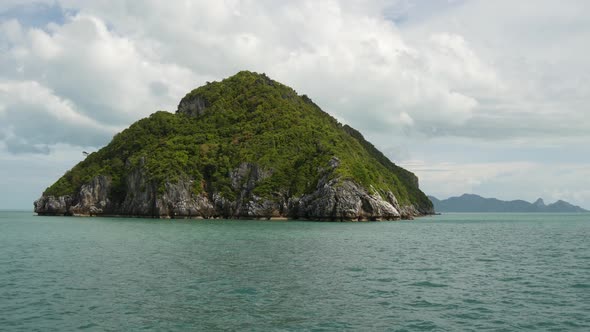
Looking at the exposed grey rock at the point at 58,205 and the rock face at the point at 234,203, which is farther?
the exposed grey rock at the point at 58,205

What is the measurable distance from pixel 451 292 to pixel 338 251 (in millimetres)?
24971

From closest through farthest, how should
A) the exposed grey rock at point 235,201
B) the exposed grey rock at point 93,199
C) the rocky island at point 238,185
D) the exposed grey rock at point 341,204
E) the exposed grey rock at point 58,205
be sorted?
the exposed grey rock at point 341,204
the exposed grey rock at point 235,201
the rocky island at point 238,185
the exposed grey rock at point 93,199
the exposed grey rock at point 58,205

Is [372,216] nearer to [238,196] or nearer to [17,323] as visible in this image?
[238,196]

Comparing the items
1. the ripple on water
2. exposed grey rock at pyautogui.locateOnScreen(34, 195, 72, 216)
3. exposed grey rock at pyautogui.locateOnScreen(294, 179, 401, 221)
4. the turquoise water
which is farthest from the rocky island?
the ripple on water

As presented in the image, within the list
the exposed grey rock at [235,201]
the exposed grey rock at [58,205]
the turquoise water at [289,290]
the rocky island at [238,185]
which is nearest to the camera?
the turquoise water at [289,290]

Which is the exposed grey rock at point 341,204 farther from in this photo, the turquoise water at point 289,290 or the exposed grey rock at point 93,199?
the turquoise water at point 289,290

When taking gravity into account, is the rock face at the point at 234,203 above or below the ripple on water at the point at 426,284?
above

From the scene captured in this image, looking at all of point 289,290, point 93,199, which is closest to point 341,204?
point 93,199

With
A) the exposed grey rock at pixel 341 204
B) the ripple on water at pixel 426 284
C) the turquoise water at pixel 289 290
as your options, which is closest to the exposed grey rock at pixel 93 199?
the exposed grey rock at pixel 341 204

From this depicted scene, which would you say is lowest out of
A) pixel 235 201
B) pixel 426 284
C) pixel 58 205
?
pixel 426 284

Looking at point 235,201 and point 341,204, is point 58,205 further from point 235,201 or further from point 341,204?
point 341,204

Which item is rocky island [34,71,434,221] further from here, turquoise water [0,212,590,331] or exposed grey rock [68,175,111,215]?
turquoise water [0,212,590,331]

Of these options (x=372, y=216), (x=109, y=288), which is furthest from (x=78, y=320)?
(x=372, y=216)

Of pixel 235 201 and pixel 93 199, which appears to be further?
pixel 93 199
